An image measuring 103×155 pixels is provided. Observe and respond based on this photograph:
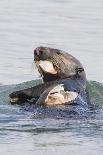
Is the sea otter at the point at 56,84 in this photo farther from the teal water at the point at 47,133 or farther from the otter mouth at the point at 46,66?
the teal water at the point at 47,133

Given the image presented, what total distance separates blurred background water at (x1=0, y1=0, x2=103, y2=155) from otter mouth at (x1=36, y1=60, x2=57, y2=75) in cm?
62

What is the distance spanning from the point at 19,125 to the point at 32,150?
1.01 metres

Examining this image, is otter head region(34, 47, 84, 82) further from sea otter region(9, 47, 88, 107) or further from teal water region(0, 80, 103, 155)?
teal water region(0, 80, 103, 155)

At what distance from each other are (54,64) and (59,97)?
3.66 feet

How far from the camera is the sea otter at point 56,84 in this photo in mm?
9694

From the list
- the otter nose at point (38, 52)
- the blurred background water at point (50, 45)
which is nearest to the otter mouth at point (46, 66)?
the otter nose at point (38, 52)

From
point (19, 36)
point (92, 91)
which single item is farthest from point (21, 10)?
point (92, 91)

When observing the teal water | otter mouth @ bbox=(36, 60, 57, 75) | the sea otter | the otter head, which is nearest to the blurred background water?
Result: the teal water

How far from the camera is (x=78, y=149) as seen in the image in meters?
8.00

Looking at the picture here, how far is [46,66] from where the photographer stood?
1047 centimetres

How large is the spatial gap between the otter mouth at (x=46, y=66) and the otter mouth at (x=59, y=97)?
27.3 inches

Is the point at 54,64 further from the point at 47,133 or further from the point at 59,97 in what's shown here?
the point at 47,133

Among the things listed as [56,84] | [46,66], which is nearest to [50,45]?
[46,66]

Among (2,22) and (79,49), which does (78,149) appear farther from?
(2,22)
